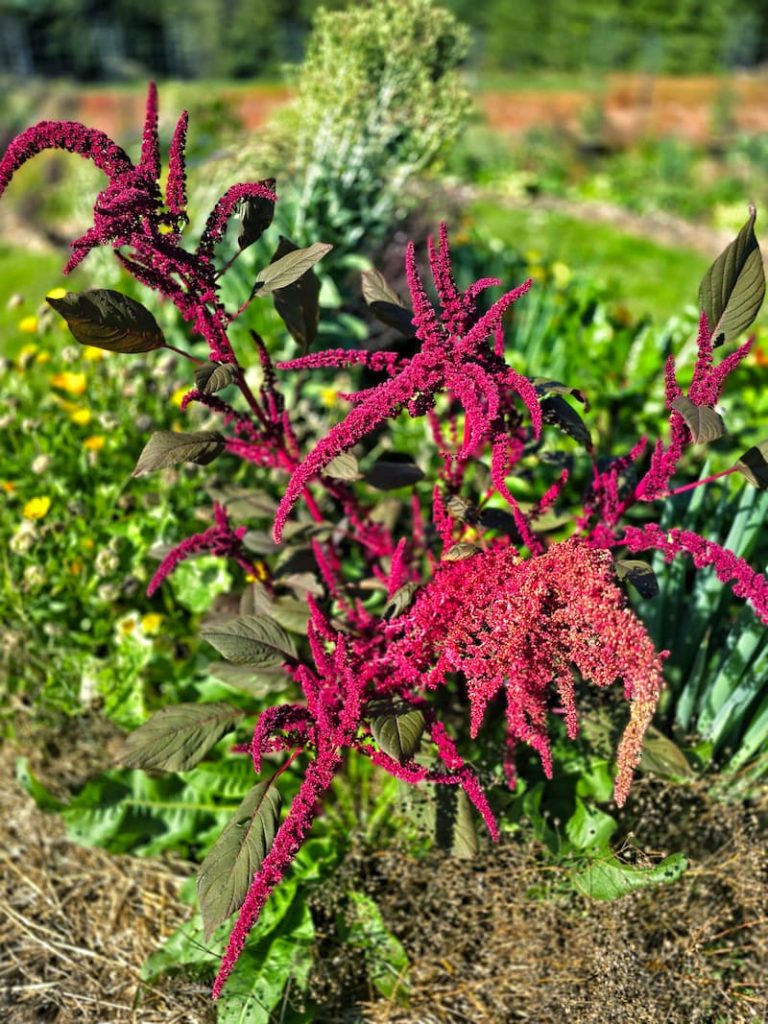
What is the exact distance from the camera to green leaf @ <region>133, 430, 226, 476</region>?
1.32 m

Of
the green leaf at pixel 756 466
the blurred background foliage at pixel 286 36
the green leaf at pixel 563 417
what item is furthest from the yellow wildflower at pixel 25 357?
the blurred background foliage at pixel 286 36

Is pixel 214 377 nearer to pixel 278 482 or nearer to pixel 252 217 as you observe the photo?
pixel 252 217

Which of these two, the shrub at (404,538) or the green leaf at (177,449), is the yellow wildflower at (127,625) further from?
the green leaf at (177,449)

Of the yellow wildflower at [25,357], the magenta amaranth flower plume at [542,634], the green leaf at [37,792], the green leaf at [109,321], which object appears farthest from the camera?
the yellow wildflower at [25,357]

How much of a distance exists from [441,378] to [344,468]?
0.25 m

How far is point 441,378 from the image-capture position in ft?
3.94

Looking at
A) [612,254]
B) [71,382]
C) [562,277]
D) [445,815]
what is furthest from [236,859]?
[612,254]

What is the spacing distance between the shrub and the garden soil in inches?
9.2

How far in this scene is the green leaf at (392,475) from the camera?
162cm

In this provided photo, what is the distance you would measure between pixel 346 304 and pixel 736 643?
1.85 metres

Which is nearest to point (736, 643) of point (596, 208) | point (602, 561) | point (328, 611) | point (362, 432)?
point (602, 561)

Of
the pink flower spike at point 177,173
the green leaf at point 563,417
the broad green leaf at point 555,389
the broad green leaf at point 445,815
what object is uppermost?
the pink flower spike at point 177,173

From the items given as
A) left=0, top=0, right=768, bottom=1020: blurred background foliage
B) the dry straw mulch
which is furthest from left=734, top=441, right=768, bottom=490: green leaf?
the dry straw mulch

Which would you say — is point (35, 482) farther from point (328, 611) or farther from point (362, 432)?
point (362, 432)
